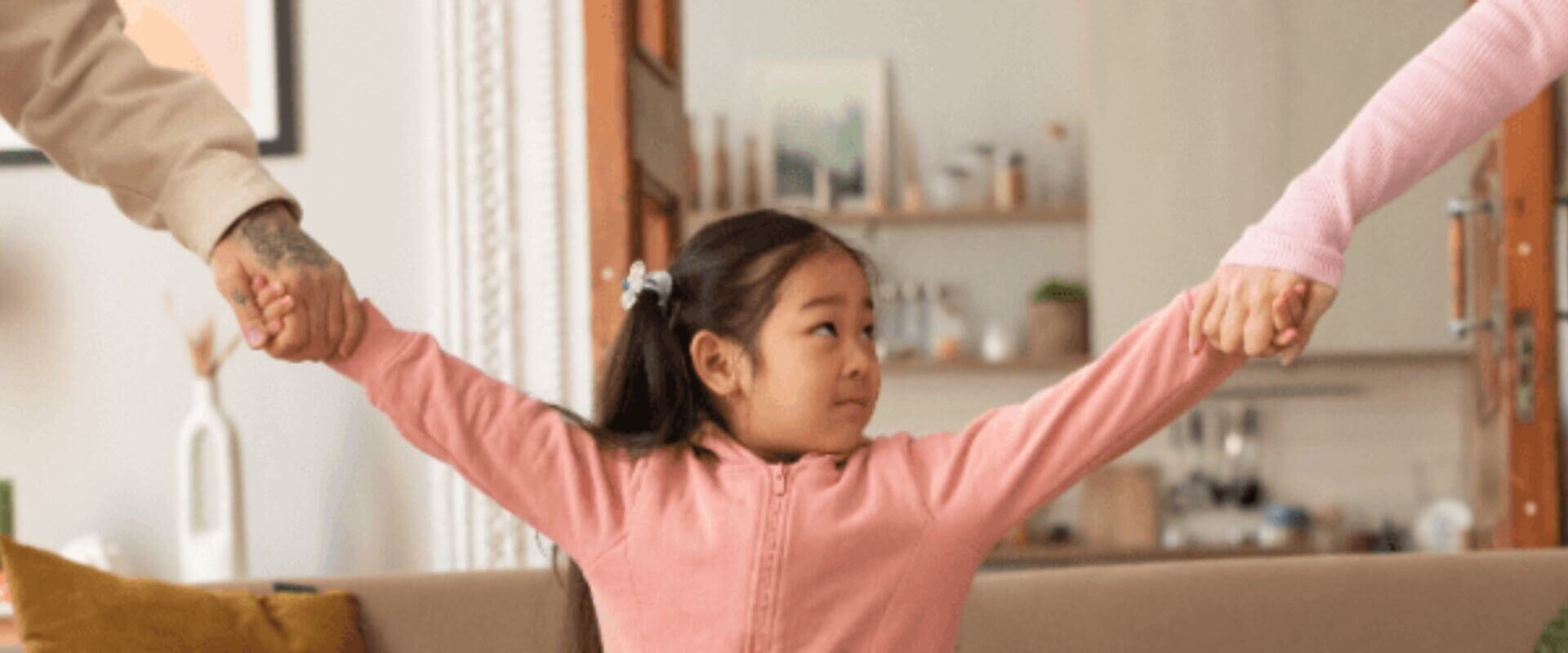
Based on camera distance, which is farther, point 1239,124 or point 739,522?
point 1239,124

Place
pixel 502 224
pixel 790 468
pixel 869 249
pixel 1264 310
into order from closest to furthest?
1. pixel 1264 310
2. pixel 790 468
3. pixel 502 224
4. pixel 869 249

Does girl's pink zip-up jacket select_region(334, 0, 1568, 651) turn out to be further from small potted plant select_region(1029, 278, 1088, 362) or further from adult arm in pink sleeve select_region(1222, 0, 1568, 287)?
small potted plant select_region(1029, 278, 1088, 362)

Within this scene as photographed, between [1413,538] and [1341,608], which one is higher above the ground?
[1341,608]

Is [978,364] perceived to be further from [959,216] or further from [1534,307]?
[1534,307]

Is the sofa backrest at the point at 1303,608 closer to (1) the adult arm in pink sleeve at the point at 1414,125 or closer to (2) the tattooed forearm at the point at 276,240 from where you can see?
(1) the adult arm in pink sleeve at the point at 1414,125

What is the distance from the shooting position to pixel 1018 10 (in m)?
5.71

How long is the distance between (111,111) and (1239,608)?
1466 millimetres

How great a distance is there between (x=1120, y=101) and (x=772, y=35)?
4.20 ft

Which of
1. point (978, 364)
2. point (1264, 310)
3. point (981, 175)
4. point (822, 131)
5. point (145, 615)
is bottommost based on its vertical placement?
point (978, 364)

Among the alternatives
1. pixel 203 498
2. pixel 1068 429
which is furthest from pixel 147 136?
pixel 203 498

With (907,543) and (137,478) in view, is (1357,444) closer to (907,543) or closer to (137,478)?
(137,478)

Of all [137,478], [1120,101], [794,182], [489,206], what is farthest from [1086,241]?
[137,478]

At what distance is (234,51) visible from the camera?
3418 mm

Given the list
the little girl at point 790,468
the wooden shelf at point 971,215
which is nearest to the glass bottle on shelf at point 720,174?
the wooden shelf at point 971,215
